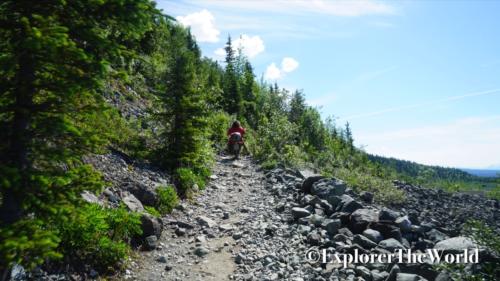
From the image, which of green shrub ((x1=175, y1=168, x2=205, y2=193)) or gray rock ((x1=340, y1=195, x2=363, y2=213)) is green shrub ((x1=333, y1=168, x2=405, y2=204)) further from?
green shrub ((x1=175, y1=168, x2=205, y2=193))

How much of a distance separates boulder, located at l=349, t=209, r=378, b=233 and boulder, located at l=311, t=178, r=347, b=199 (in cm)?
234

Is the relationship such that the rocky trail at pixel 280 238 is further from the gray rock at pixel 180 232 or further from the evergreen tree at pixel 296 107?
the evergreen tree at pixel 296 107

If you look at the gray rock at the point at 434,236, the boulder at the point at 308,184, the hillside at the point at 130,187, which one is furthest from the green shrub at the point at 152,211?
the gray rock at the point at 434,236

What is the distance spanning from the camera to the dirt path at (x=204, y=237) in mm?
7703

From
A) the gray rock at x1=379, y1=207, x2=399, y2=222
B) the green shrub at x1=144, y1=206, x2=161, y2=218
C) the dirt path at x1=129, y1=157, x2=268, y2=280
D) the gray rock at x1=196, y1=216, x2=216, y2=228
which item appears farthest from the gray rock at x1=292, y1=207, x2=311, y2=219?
the green shrub at x1=144, y1=206, x2=161, y2=218

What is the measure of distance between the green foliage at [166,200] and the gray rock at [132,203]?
1077 millimetres

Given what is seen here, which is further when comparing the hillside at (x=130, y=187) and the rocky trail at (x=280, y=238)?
the rocky trail at (x=280, y=238)

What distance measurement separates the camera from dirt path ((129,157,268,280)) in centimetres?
770

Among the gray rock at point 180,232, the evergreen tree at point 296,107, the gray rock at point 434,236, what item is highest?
the evergreen tree at point 296,107

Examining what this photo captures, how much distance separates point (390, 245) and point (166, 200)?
688 cm

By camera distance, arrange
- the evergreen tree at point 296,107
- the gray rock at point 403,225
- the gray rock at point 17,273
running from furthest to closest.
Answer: the evergreen tree at point 296,107
the gray rock at point 403,225
the gray rock at point 17,273

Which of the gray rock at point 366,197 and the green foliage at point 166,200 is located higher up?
the green foliage at point 166,200

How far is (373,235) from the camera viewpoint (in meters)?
10.1

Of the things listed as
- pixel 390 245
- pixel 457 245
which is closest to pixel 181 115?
pixel 390 245
